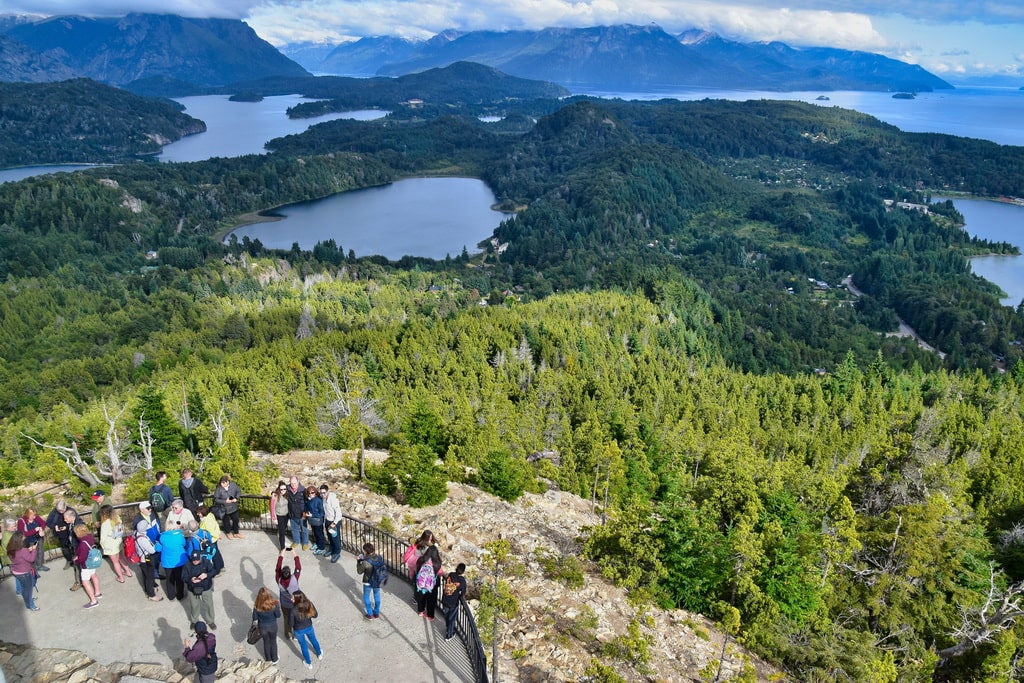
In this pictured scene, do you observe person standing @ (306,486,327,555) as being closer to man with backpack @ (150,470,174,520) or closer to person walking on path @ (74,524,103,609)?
man with backpack @ (150,470,174,520)

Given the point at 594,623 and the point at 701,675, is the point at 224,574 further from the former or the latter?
the point at 701,675

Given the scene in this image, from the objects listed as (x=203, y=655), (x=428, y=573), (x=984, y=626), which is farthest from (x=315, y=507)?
(x=984, y=626)

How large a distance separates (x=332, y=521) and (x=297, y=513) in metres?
1.06

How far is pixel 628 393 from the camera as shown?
71.5 metres

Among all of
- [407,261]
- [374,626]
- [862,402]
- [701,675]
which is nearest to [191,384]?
[374,626]

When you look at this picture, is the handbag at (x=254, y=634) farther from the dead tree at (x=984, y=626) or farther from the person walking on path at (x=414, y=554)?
the dead tree at (x=984, y=626)

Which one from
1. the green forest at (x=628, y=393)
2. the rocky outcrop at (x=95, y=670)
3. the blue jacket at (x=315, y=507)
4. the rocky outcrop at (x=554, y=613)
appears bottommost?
the green forest at (x=628, y=393)

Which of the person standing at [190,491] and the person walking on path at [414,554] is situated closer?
the person walking on path at [414,554]

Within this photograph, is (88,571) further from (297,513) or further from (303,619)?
(303,619)

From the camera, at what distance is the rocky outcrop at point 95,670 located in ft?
42.3

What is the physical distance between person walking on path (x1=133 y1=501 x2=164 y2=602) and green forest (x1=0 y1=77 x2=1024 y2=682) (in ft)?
18.5

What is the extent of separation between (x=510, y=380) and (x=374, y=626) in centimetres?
5593

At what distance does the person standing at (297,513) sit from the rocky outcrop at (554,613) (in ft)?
10.7

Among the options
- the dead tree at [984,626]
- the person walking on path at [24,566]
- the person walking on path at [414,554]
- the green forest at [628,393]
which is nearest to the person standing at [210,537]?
the person walking on path at [24,566]
